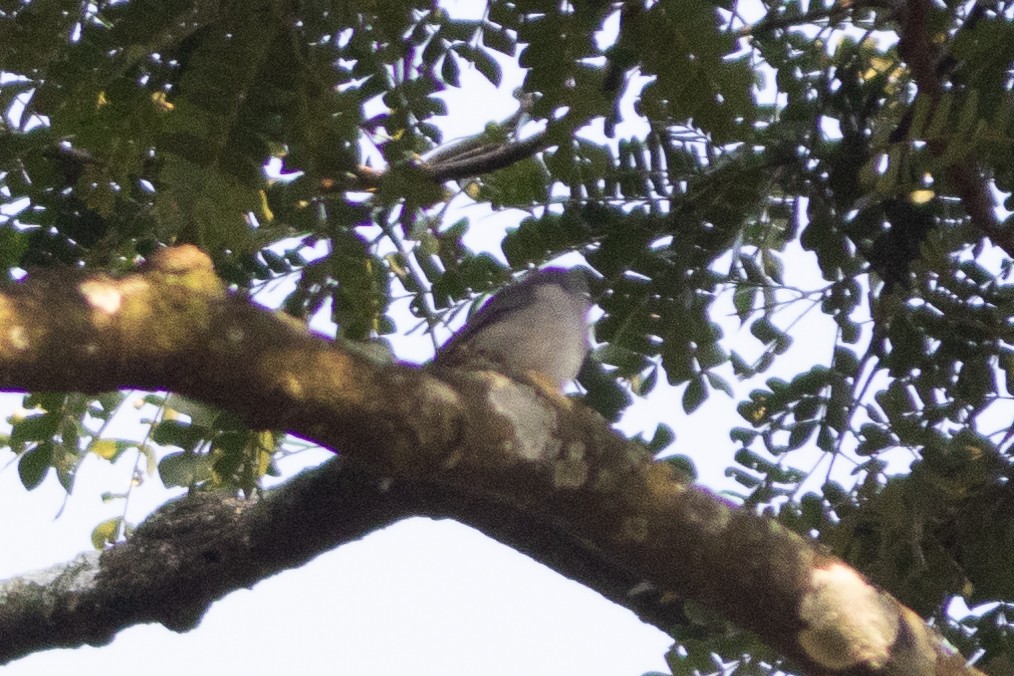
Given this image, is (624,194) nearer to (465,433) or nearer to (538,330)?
(538,330)

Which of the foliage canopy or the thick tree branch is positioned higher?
the foliage canopy

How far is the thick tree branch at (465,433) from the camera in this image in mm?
1830

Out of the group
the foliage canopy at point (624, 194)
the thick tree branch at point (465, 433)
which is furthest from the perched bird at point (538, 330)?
the thick tree branch at point (465, 433)

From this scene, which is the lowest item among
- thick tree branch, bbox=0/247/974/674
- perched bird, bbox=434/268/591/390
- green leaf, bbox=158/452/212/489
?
thick tree branch, bbox=0/247/974/674

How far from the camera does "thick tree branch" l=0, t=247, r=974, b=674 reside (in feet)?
6.00

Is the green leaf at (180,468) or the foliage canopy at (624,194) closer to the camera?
the foliage canopy at (624,194)

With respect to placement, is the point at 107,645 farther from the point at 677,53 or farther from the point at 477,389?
the point at 677,53

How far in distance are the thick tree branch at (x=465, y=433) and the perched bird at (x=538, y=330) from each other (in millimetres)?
1275

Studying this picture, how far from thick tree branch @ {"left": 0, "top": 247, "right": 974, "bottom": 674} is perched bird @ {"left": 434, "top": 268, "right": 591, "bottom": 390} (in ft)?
4.18

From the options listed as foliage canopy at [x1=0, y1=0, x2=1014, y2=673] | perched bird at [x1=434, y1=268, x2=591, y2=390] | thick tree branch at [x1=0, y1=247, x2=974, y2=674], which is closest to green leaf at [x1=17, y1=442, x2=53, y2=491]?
foliage canopy at [x1=0, y1=0, x2=1014, y2=673]

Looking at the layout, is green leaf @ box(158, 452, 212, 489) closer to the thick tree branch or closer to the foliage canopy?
the foliage canopy

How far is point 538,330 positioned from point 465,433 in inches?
67.3

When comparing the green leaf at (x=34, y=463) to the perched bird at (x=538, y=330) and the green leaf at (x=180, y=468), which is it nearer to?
the green leaf at (x=180, y=468)

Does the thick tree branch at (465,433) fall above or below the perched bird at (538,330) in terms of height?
below
